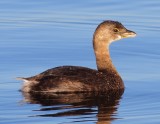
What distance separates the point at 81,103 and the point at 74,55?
3529 mm

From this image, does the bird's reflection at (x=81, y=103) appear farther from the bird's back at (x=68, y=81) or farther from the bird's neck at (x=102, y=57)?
the bird's neck at (x=102, y=57)

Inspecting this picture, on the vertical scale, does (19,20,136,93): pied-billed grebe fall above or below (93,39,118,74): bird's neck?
below

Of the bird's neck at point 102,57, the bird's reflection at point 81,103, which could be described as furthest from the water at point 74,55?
the bird's neck at point 102,57

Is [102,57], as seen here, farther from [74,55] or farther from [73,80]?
[74,55]

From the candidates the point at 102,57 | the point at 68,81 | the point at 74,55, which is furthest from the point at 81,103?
the point at 74,55

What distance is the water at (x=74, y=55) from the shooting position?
45.5ft

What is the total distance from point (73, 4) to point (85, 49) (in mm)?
4157

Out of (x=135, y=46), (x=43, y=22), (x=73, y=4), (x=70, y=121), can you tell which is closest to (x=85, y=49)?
(x=135, y=46)

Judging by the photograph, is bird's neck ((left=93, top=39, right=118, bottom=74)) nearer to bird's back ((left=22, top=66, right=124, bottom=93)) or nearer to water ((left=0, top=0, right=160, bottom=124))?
water ((left=0, top=0, right=160, bottom=124))

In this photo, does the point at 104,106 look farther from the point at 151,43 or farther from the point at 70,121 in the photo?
the point at 151,43

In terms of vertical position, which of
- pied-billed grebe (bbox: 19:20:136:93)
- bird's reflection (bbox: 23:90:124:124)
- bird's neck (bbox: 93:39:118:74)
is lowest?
bird's reflection (bbox: 23:90:124:124)

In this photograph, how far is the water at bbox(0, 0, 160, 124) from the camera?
13.9 meters

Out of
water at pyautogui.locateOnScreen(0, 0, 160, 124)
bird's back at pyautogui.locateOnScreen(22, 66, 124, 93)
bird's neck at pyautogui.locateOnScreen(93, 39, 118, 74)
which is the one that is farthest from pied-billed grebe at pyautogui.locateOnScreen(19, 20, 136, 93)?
water at pyautogui.locateOnScreen(0, 0, 160, 124)

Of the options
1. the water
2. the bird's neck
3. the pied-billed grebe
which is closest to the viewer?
the water
